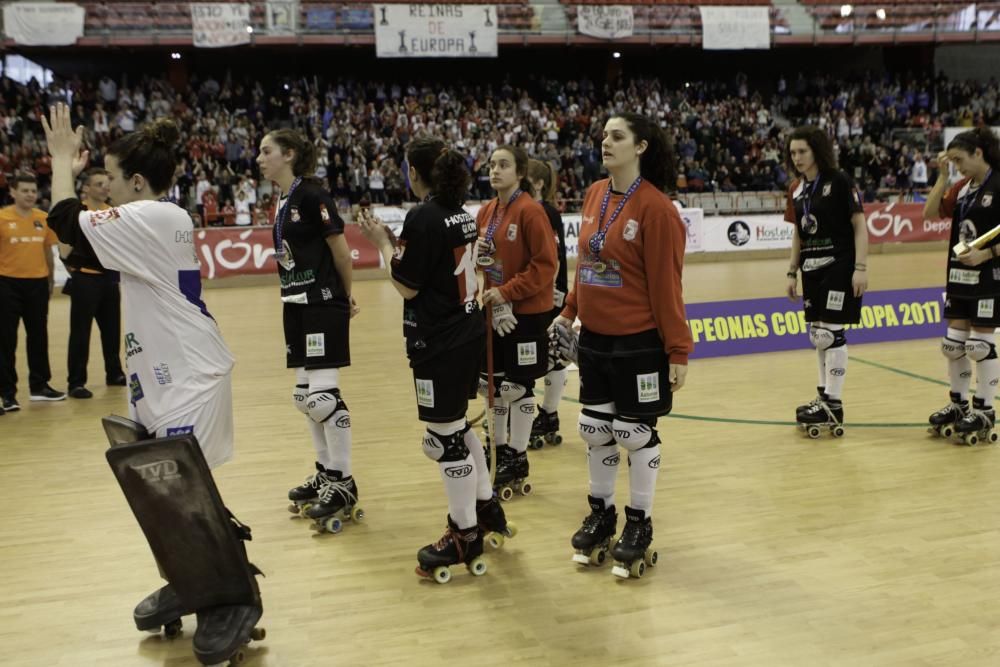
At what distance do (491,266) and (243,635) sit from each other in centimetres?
256

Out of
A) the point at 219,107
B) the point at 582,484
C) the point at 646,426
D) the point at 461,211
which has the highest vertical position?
the point at 219,107

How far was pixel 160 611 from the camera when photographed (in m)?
3.48

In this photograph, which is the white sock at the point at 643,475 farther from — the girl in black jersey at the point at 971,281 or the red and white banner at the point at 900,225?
the red and white banner at the point at 900,225

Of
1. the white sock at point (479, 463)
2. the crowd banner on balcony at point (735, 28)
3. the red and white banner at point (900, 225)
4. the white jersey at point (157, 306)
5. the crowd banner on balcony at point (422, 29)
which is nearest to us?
the white jersey at point (157, 306)

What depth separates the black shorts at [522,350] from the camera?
513 centimetres

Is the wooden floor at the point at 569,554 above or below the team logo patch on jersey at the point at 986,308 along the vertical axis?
below

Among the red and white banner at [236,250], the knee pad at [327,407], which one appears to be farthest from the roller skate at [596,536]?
the red and white banner at [236,250]

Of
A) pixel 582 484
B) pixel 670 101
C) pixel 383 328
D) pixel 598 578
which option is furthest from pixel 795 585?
pixel 670 101

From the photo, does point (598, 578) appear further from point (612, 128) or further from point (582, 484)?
point (612, 128)

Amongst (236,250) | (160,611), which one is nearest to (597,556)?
(160,611)

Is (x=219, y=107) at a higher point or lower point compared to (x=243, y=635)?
higher

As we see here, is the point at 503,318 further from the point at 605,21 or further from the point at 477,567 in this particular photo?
the point at 605,21

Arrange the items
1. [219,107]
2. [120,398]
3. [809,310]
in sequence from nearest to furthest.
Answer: [809,310] → [120,398] → [219,107]

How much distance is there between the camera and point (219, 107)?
923 inches
